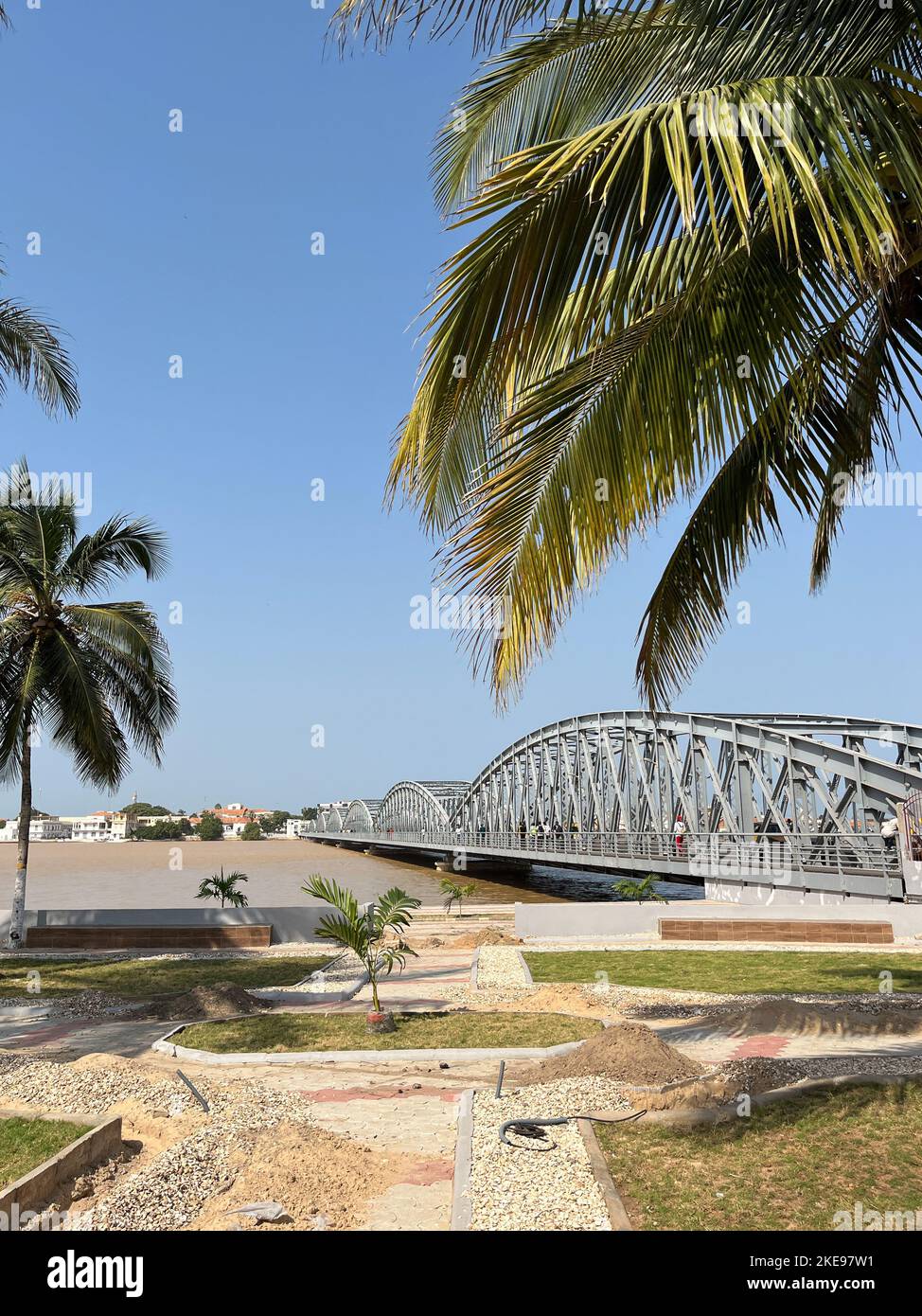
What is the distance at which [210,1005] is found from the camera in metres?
12.6

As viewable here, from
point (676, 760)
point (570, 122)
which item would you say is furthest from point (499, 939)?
point (676, 760)

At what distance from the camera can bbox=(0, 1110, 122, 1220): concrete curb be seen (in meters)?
5.27

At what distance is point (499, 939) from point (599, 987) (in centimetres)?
645

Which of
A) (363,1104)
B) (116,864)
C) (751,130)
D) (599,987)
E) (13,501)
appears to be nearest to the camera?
(751,130)

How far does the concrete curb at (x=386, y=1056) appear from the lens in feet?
31.4

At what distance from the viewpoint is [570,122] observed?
480 centimetres

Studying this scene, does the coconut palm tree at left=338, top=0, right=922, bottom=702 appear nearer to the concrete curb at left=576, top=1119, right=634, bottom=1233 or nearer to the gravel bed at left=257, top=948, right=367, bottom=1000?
the concrete curb at left=576, top=1119, right=634, bottom=1233

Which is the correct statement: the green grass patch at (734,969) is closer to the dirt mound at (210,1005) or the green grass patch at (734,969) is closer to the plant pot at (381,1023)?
the plant pot at (381,1023)

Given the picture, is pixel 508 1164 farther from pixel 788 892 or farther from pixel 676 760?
pixel 676 760

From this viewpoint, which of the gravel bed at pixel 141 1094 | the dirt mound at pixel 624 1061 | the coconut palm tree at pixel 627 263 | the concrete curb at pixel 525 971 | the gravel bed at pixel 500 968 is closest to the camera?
the coconut palm tree at pixel 627 263

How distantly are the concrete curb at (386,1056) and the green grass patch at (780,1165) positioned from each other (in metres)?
2.86

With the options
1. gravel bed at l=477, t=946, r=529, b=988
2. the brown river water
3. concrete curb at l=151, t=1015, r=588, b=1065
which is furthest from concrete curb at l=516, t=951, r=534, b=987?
the brown river water

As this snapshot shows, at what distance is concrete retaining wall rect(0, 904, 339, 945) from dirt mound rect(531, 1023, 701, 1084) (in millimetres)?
13846

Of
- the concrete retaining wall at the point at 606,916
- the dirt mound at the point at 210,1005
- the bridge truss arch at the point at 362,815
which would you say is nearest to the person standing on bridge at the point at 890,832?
the concrete retaining wall at the point at 606,916
